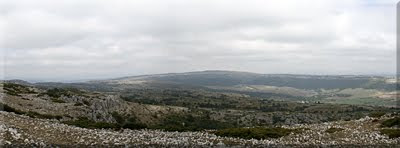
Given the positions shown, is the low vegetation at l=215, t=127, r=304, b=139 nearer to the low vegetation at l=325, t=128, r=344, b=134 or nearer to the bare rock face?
the low vegetation at l=325, t=128, r=344, b=134

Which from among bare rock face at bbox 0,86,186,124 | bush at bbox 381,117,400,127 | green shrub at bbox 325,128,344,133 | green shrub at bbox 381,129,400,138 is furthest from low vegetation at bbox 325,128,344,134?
bare rock face at bbox 0,86,186,124

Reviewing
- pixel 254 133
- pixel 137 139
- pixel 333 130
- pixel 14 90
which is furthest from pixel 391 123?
pixel 14 90

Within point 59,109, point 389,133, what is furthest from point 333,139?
point 59,109

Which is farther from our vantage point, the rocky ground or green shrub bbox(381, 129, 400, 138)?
green shrub bbox(381, 129, 400, 138)

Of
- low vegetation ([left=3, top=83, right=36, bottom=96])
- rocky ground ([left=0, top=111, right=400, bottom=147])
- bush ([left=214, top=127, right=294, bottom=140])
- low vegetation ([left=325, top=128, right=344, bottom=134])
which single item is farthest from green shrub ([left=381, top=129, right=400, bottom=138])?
low vegetation ([left=3, top=83, right=36, bottom=96])

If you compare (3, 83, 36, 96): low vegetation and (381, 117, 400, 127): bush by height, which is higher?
(3, 83, 36, 96): low vegetation

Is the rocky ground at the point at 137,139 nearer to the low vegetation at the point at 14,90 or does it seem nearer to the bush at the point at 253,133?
the bush at the point at 253,133

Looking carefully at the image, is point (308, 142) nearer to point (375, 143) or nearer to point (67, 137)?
point (375, 143)

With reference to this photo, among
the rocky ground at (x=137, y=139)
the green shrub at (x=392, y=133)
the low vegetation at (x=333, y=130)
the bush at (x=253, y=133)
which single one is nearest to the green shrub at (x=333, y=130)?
the low vegetation at (x=333, y=130)

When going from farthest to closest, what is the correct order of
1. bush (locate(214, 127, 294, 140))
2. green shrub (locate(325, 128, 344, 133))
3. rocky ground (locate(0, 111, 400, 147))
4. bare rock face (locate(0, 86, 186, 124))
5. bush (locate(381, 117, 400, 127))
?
1. bare rock face (locate(0, 86, 186, 124))
2. bush (locate(381, 117, 400, 127))
3. green shrub (locate(325, 128, 344, 133))
4. bush (locate(214, 127, 294, 140))
5. rocky ground (locate(0, 111, 400, 147))

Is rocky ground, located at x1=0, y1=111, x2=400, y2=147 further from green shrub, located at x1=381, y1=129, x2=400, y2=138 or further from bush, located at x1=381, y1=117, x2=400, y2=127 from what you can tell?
bush, located at x1=381, y1=117, x2=400, y2=127

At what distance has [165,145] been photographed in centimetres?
2864

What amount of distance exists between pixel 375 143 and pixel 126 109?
292 feet

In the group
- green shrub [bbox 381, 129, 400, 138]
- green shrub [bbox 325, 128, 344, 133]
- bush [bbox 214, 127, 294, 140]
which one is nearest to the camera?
green shrub [bbox 381, 129, 400, 138]
